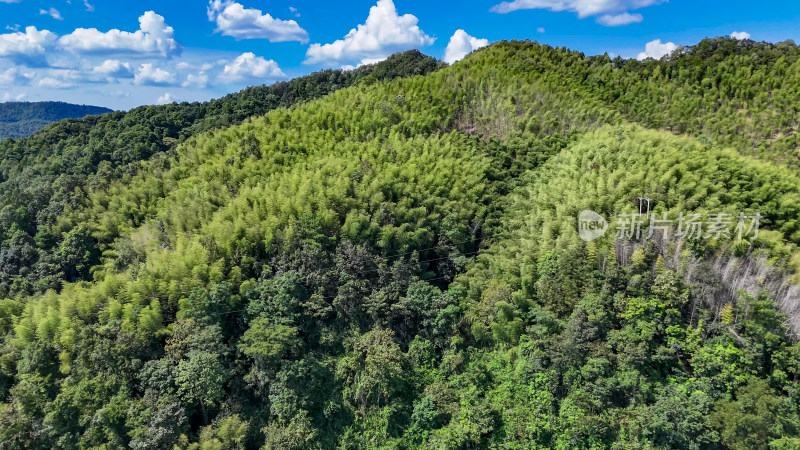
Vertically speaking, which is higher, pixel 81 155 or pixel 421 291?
pixel 81 155

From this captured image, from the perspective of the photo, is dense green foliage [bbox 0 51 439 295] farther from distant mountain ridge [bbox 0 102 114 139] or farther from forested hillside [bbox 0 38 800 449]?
distant mountain ridge [bbox 0 102 114 139]

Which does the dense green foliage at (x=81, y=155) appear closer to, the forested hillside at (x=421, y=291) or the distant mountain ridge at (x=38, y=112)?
the forested hillside at (x=421, y=291)

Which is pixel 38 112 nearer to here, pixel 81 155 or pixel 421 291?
pixel 81 155

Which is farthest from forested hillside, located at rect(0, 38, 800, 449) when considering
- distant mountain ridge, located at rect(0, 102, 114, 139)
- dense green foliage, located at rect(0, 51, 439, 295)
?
distant mountain ridge, located at rect(0, 102, 114, 139)

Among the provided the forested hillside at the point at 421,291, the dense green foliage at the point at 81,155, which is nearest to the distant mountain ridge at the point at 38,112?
the dense green foliage at the point at 81,155

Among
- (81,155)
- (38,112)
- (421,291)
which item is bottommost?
(421,291)

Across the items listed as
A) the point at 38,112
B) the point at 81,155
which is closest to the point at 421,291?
the point at 81,155

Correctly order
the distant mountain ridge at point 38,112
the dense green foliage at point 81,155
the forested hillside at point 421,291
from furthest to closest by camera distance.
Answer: the distant mountain ridge at point 38,112 < the dense green foliage at point 81,155 < the forested hillside at point 421,291

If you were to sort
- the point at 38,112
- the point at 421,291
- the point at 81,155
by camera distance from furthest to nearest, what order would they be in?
1. the point at 38,112
2. the point at 81,155
3. the point at 421,291

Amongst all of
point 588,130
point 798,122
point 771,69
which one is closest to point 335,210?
point 588,130
